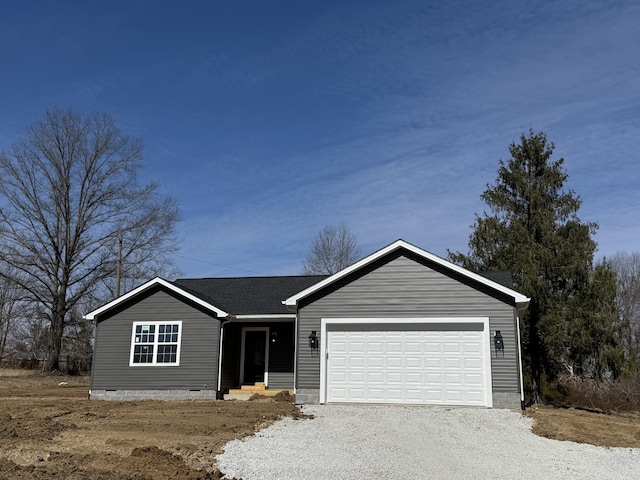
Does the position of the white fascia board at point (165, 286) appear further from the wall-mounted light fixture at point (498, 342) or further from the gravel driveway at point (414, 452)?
the wall-mounted light fixture at point (498, 342)

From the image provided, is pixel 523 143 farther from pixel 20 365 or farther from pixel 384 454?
pixel 20 365

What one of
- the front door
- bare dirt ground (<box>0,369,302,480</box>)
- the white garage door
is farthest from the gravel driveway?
the front door

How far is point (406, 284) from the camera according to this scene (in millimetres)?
16703

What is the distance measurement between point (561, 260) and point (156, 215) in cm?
2368

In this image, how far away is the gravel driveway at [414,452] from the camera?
8.80 m

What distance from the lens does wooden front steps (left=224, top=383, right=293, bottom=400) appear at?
18.8m

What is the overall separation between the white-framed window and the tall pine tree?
46.6 ft

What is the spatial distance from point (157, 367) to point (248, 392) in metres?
3.11

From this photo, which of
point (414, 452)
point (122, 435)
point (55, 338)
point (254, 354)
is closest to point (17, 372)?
point (55, 338)

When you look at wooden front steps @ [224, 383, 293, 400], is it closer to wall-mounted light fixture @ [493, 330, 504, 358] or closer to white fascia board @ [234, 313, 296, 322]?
white fascia board @ [234, 313, 296, 322]

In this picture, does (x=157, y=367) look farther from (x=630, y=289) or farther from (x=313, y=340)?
(x=630, y=289)

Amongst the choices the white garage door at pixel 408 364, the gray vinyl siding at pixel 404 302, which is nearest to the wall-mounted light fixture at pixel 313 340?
the gray vinyl siding at pixel 404 302

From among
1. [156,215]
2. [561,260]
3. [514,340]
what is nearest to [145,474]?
[514,340]

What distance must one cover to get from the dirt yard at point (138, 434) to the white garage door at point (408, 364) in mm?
1689
